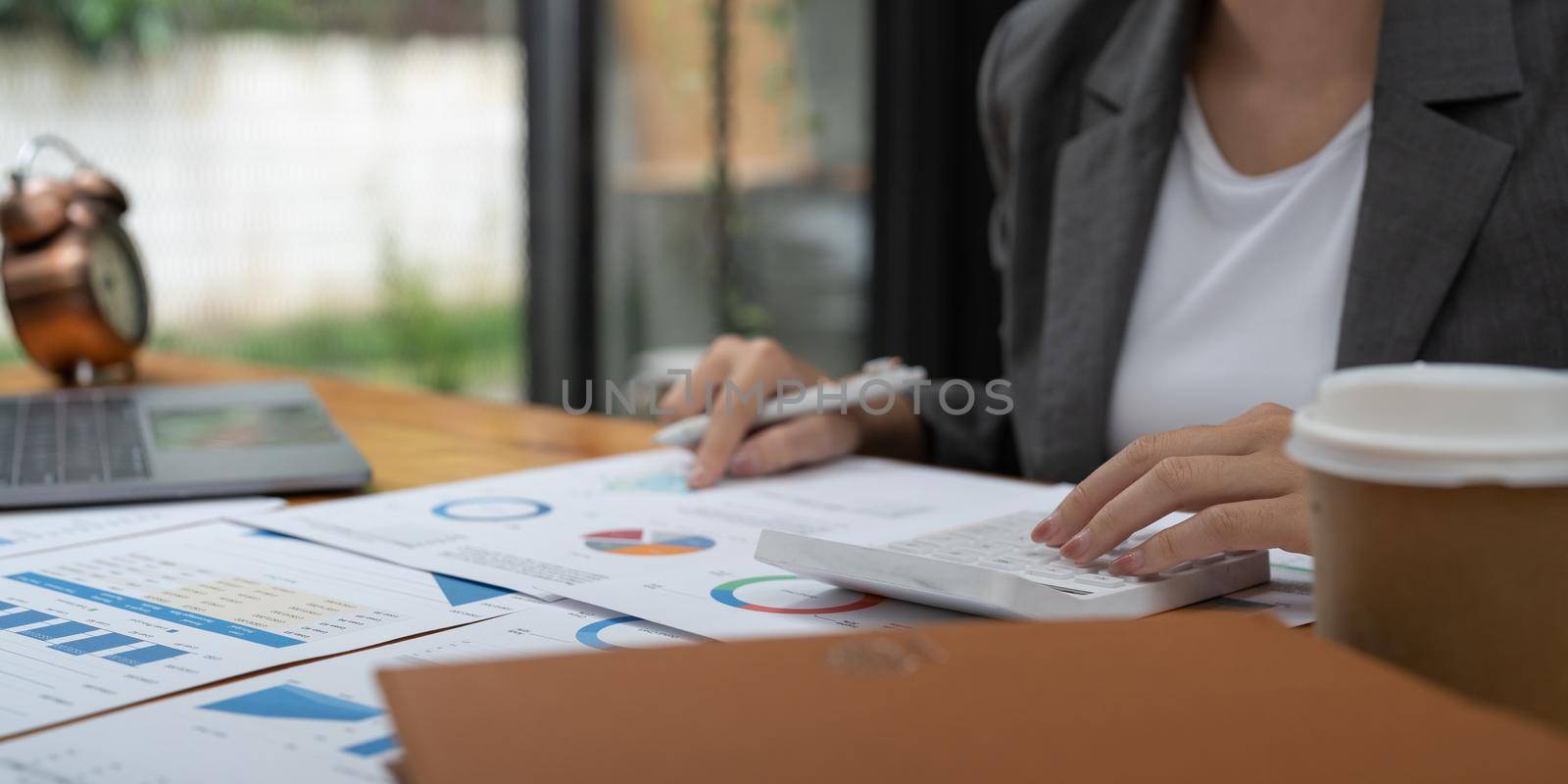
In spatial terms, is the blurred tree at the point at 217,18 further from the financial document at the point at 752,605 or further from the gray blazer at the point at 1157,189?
the financial document at the point at 752,605

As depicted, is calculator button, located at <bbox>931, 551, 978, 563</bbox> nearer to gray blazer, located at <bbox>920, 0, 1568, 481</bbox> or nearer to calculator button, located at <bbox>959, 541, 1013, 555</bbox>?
calculator button, located at <bbox>959, 541, 1013, 555</bbox>

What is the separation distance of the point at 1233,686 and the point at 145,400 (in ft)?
3.80

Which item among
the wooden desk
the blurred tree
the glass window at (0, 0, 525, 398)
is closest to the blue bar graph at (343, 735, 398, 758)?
the wooden desk

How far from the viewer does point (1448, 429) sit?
37cm

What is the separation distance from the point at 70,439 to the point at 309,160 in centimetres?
149

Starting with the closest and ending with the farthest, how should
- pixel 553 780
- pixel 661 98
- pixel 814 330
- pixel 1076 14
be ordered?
pixel 553 780, pixel 1076 14, pixel 661 98, pixel 814 330

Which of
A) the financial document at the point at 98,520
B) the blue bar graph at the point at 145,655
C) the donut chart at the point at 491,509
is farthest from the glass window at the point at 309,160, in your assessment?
the blue bar graph at the point at 145,655

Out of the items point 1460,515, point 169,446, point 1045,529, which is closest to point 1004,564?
point 1045,529

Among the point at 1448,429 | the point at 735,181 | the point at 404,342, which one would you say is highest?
the point at 735,181

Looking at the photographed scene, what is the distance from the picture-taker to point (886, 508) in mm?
889

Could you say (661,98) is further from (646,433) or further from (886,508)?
(886,508)

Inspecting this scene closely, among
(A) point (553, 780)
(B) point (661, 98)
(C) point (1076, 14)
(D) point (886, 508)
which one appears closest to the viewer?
(A) point (553, 780)

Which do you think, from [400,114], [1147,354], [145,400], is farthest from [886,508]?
[400,114]

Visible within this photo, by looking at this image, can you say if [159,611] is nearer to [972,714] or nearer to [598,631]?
[598,631]
